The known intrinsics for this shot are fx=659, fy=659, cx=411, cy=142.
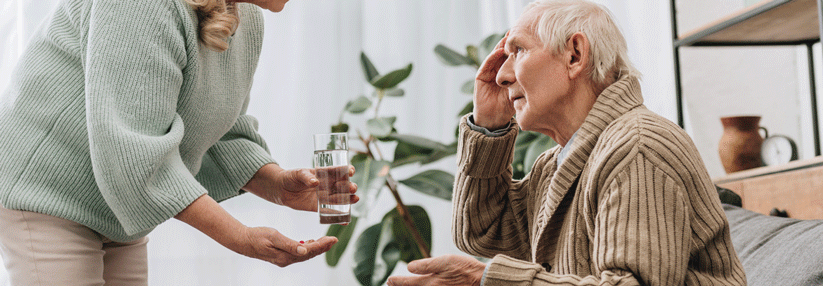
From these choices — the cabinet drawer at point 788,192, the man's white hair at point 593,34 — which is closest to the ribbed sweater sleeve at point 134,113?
the man's white hair at point 593,34

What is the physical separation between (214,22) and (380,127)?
4.23 feet

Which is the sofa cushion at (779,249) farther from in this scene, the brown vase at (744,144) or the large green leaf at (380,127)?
the large green leaf at (380,127)

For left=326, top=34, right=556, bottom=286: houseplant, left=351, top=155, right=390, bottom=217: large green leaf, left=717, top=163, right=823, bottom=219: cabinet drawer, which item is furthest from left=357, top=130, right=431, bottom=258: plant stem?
left=717, top=163, right=823, bottom=219: cabinet drawer

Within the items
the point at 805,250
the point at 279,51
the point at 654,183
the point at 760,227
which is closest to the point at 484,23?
the point at 279,51

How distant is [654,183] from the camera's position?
971 millimetres

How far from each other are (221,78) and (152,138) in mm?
259

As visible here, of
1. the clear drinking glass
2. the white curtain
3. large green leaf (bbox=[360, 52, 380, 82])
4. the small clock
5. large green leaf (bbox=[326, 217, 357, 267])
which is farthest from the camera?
the white curtain

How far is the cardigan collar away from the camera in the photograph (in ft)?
3.67

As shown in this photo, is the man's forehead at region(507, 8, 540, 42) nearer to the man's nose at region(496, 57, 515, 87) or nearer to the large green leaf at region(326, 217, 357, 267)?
the man's nose at region(496, 57, 515, 87)

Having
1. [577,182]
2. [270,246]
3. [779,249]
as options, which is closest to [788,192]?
[779,249]

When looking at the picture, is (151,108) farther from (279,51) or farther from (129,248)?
(279,51)

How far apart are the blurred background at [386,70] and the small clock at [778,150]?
49 centimetres

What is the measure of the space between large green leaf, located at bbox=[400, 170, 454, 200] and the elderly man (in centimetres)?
91

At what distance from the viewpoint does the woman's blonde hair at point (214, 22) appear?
1130 millimetres
